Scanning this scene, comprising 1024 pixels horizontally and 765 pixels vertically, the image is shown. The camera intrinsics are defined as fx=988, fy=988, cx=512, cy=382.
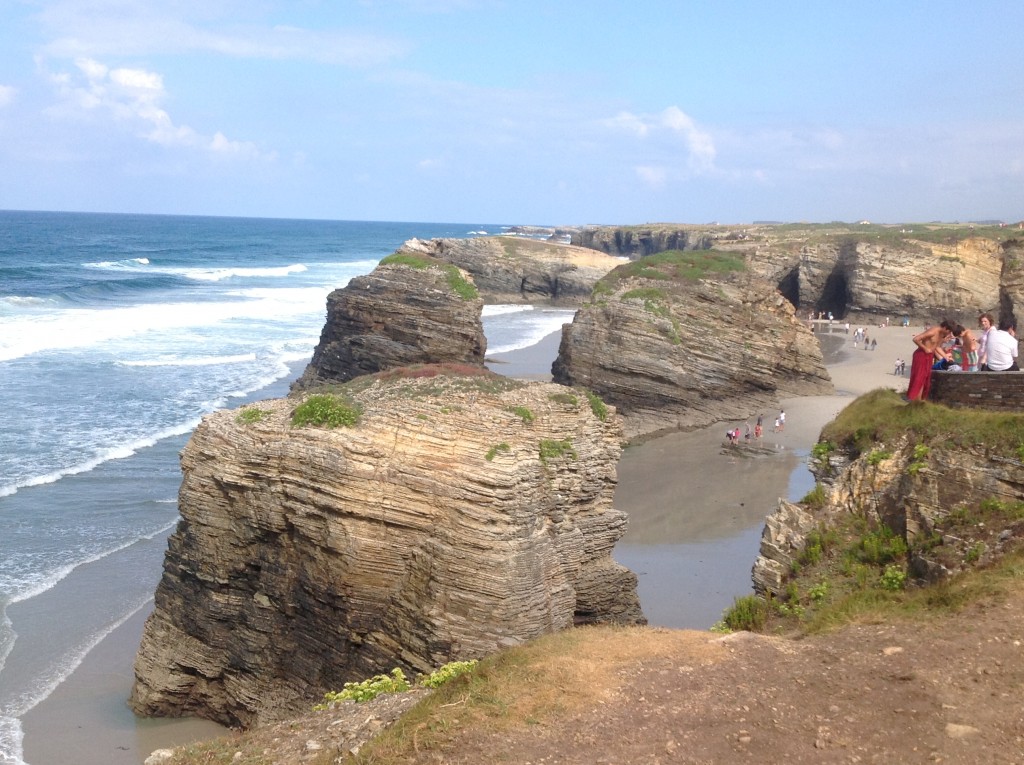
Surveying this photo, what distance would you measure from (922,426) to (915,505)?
50.3 inches

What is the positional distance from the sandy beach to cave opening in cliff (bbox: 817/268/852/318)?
889 inches

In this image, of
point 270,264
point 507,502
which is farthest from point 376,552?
point 270,264

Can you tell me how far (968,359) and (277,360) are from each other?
127 feet

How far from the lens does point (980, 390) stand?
13.6 m

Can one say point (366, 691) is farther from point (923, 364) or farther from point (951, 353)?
point (951, 353)

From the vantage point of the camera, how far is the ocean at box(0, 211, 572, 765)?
20266mm

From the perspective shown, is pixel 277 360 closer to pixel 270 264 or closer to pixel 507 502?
pixel 507 502

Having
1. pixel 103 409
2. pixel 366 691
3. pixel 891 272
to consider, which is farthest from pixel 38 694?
pixel 891 272

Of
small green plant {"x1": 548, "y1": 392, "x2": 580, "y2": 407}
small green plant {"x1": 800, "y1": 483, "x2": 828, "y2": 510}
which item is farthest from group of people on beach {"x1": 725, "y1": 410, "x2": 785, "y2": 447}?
small green plant {"x1": 800, "y1": 483, "x2": 828, "y2": 510}

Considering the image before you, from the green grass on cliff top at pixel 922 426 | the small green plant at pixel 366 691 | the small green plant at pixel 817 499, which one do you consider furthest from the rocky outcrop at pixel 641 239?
the small green plant at pixel 366 691

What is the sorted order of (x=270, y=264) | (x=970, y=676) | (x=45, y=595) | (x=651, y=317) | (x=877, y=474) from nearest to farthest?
(x=970, y=676), (x=877, y=474), (x=45, y=595), (x=651, y=317), (x=270, y=264)

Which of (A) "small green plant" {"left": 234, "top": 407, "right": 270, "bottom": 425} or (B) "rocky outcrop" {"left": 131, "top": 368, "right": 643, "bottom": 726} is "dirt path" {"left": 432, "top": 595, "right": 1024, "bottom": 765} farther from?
(A) "small green plant" {"left": 234, "top": 407, "right": 270, "bottom": 425}

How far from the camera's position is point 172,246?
14850 cm

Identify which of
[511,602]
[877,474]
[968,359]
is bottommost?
[511,602]
